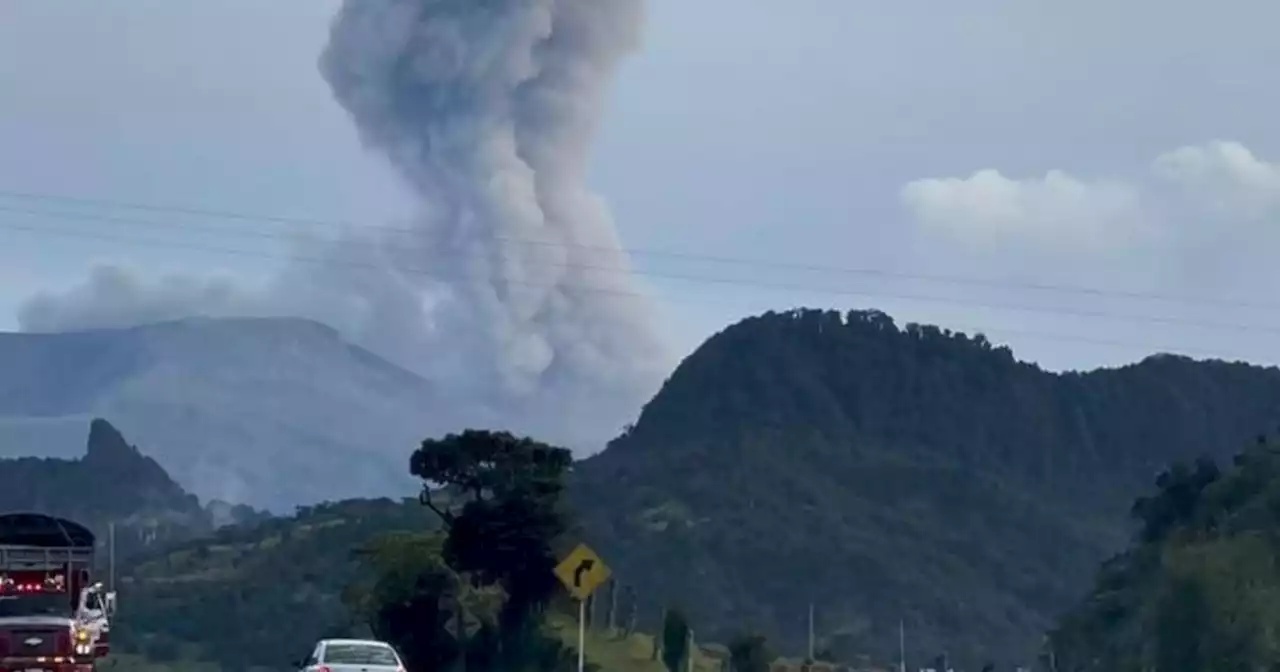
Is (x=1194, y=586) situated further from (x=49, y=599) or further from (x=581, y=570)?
(x=49, y=599)

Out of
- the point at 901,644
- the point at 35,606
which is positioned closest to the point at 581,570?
the point at 35,606

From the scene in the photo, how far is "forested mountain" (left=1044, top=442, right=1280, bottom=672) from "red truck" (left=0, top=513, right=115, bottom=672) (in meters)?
24.3

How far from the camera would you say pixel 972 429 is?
494 ft

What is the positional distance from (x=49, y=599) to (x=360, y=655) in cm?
1192

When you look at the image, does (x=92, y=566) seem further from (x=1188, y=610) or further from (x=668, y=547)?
(x=668, y=547)

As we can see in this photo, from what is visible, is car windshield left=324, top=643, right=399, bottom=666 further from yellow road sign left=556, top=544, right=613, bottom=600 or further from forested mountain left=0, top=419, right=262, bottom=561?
forested mountain left=0, top=419, right=262, bottom=561

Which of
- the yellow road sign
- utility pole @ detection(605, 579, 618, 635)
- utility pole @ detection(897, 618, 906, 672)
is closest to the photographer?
the yellow road sign

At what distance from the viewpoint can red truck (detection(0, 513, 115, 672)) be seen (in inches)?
1564

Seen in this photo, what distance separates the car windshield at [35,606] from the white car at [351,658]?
8927 mm

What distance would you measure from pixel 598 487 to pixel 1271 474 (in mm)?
61312

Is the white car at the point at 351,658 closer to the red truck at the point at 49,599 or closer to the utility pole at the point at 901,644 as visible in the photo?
the red truck at the point at 49,599

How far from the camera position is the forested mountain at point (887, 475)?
11119 cm

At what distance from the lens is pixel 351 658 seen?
3381 cm

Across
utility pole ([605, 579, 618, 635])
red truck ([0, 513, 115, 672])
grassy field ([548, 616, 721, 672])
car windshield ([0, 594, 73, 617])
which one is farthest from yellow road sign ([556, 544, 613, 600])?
utility pole ([605, 579, 618, 635])
